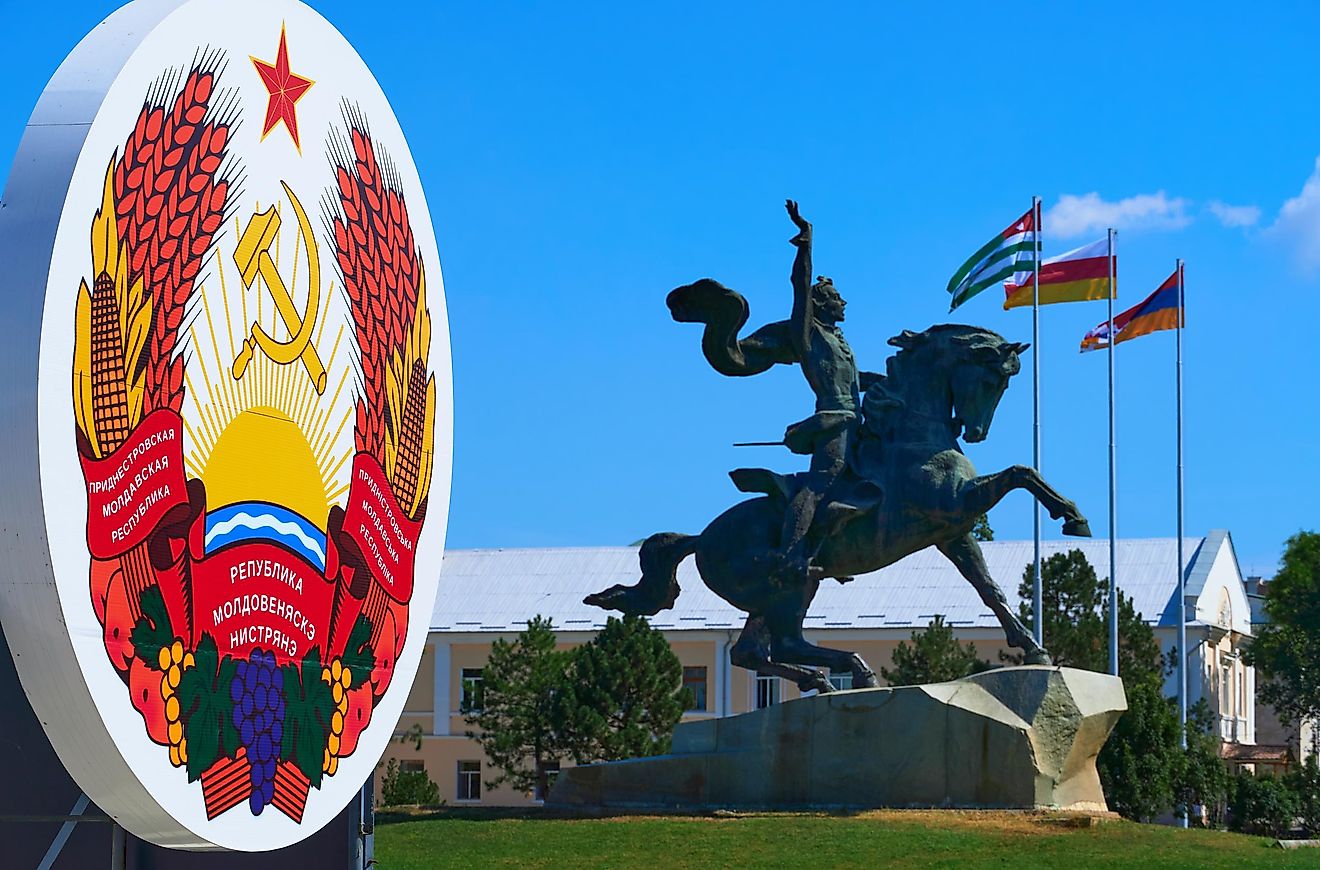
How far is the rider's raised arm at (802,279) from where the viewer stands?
18906mm

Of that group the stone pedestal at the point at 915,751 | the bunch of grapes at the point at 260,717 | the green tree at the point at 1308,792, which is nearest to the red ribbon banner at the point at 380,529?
the bunch of grapes at the point at 260,717

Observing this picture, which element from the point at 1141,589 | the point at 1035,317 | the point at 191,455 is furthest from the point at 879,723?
Result: the point at 1141,589

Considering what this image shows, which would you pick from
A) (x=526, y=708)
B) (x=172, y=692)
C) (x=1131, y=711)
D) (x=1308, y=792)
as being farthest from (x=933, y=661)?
(x=172, y=692)

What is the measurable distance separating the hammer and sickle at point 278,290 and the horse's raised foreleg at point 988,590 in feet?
38.4

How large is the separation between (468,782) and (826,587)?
35.8 ft

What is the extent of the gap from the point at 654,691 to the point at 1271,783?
1135 cm

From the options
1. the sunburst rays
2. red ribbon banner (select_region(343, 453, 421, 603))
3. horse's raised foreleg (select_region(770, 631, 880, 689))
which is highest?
the sunburst rays

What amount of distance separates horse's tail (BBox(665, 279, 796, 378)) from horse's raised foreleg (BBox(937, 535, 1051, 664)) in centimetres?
265

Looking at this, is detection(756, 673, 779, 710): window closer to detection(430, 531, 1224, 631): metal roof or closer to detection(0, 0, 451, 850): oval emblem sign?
detection(430, 531, 1224, 631): metal roof

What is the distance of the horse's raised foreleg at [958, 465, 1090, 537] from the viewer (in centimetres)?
1850

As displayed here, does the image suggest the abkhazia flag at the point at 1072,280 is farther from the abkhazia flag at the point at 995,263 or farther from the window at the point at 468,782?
the window at the point at 468,782

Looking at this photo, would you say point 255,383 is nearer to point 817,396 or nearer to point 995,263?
point 817,396

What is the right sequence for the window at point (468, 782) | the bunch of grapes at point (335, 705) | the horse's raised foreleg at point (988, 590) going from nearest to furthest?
the bunch of grapes at point (335, 705), the horse's raised foreleg at point (988, 590), the window at point (468, 782)

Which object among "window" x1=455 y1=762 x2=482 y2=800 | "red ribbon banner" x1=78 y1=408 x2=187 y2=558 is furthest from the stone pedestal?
→ "window" x1=455 y1=762 x2=482 y2=800
